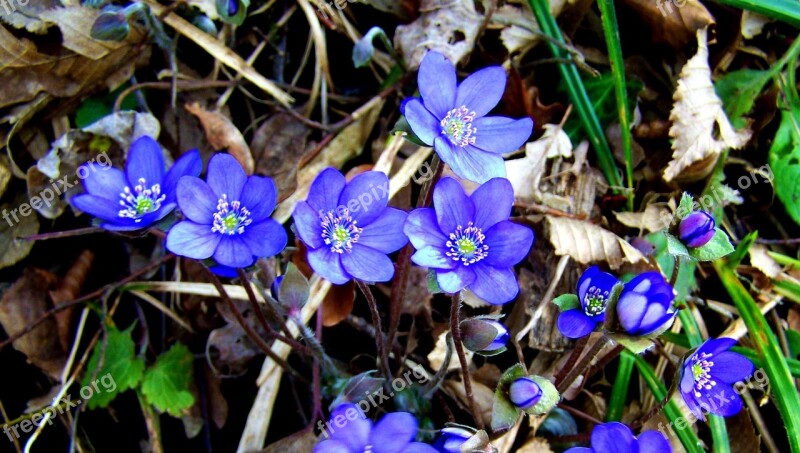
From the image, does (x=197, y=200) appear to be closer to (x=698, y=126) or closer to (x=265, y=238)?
(x=265, y=238)

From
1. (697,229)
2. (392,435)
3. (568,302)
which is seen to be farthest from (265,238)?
(697,229)

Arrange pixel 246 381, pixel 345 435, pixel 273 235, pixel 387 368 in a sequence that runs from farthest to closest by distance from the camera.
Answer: pixel 246 381, pixel 387 368, pixel 273 235, pixel 345 435

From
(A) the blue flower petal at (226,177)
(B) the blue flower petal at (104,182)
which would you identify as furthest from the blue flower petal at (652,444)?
(B) the blue flower petal at (104,182)

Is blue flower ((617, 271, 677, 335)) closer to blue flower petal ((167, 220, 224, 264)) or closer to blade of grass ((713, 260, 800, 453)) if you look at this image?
blade of grass ((713, 260, 800, 453))

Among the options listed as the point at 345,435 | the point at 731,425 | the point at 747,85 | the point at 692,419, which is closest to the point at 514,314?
the point at 692,419

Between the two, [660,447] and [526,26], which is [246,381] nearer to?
[660,447]
